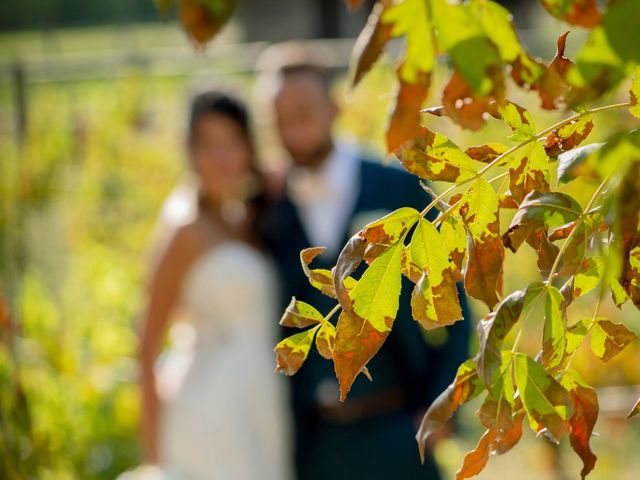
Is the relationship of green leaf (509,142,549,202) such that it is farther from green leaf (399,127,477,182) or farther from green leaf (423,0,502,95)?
green leaf (423,0,502,95)

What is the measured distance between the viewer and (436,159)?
0.68m

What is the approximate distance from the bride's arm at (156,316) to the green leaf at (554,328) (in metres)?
2.84

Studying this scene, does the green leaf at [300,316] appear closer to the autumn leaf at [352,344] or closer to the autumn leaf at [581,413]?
the autumn leaf at [352,344]

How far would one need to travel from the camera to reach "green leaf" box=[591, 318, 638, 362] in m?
0.73

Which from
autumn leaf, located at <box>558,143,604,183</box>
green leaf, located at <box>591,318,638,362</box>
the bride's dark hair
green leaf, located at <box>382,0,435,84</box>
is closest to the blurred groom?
the bride's dark hair

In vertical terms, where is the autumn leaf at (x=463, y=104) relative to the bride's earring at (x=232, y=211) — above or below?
above

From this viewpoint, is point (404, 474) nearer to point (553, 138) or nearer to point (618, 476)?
point (618, 476)

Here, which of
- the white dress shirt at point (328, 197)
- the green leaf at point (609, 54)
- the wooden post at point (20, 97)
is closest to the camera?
the green leaf at point (609, 54)

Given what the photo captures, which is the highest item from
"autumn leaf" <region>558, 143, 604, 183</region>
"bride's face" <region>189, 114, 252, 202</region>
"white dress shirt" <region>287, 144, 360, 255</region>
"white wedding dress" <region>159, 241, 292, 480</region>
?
"autumn leaf" <region>558, 143, 604, 183</region>

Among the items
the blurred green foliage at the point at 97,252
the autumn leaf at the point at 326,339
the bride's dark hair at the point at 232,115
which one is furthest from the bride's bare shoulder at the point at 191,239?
the autumn leaf at the point at 326,339

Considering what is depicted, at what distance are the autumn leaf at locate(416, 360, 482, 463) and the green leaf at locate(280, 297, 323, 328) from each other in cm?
9

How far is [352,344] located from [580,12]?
0.23 meters

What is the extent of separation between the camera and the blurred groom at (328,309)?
10.4 ft

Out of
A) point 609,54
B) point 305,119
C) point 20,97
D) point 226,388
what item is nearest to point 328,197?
→ point 305,119
